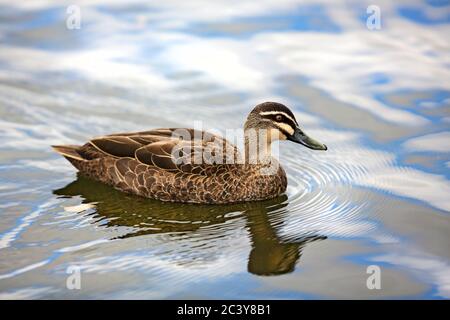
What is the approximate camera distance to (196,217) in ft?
35.4

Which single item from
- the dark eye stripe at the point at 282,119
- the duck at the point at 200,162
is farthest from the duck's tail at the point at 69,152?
the dark eye stripe at the point at 282,119

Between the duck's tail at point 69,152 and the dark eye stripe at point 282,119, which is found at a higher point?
the dark eye stripe at point 282,119

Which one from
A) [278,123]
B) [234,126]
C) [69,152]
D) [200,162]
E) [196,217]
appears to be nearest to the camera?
[196,217]

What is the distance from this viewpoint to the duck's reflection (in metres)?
9.67

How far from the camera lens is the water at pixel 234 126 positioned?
30.1 ft

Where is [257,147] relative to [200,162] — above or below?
above

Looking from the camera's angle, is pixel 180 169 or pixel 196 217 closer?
pixel 196 217

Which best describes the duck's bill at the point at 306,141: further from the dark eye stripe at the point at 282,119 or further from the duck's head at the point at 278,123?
the dark eye stripe at the point at 282,119

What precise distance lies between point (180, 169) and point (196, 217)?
88cm

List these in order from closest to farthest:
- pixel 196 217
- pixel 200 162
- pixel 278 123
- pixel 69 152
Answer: pixel 196 217 < pixel 200 162 < pixel 278 123 < pixel 69 152

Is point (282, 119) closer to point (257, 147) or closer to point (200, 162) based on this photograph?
point (257, 147)

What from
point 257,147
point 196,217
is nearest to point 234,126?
point 257,147
